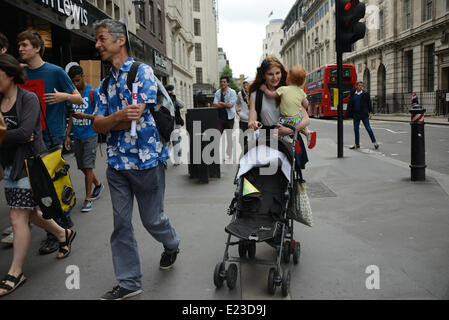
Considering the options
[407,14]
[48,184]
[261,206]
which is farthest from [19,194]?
[407,14]

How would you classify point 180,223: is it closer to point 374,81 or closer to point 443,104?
point 443,104

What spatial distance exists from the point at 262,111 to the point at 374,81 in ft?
129

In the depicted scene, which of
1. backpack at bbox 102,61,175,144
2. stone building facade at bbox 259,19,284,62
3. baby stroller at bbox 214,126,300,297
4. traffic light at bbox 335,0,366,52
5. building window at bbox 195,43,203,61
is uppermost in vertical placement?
stone building facade at bbox 259,19,284,62

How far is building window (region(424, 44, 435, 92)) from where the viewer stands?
30.7 meters

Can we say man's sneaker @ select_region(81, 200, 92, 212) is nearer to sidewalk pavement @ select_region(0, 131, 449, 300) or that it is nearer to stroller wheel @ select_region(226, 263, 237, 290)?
sidewalk pavement @ select_region(0, 131, 449, 300)

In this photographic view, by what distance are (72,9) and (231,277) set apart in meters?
10.2

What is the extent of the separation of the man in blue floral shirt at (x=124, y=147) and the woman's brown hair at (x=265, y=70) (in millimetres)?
1150

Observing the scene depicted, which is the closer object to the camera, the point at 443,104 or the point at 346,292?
the point at 346,292

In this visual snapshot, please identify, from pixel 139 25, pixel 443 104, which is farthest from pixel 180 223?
pixel 443 104

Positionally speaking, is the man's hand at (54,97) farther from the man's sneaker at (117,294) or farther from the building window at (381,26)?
the building window at (381,26)

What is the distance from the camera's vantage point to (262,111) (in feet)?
12.2

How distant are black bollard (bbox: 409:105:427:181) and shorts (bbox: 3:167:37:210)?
18.5 ft

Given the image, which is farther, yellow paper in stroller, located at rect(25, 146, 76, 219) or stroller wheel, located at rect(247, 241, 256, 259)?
stroller wheel, located at rect(247, 241, 256, 259)

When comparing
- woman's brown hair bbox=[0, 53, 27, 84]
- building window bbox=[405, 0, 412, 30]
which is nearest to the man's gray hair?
woman's brown hair bbox=[0, 53, 27, 84]
